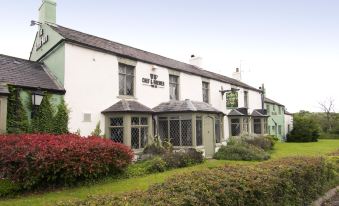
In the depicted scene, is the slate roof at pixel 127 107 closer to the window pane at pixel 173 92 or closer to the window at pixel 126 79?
the window at pixel 126 79

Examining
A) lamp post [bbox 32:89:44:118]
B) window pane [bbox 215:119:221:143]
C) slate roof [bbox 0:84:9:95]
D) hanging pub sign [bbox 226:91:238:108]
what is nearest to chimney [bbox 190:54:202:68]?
hanging pub sign [bbox 226:91:238:108]

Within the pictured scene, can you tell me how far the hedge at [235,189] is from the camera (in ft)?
13.5

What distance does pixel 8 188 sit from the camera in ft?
26.3

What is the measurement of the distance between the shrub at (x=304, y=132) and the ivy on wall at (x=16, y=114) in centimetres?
3383

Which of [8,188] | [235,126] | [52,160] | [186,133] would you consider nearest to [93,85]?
[52,160]

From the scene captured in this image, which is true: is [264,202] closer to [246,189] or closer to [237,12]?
[246,189]

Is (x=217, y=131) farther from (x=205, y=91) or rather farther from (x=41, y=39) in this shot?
(x=41, y=39)

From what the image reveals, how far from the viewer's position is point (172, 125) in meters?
16.6

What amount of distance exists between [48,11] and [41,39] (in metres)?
1.64

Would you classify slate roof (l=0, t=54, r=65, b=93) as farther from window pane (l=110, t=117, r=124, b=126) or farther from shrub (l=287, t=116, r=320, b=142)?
shrub (l=287, t=116, r=320, b=142)

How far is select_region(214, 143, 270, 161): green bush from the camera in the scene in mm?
16297

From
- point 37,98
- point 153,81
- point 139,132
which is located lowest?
point 139,132

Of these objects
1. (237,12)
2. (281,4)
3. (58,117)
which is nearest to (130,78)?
(58,117)

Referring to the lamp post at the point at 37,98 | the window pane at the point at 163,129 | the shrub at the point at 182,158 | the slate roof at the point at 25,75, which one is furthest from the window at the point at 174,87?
the lamp post at the point at 37,98
